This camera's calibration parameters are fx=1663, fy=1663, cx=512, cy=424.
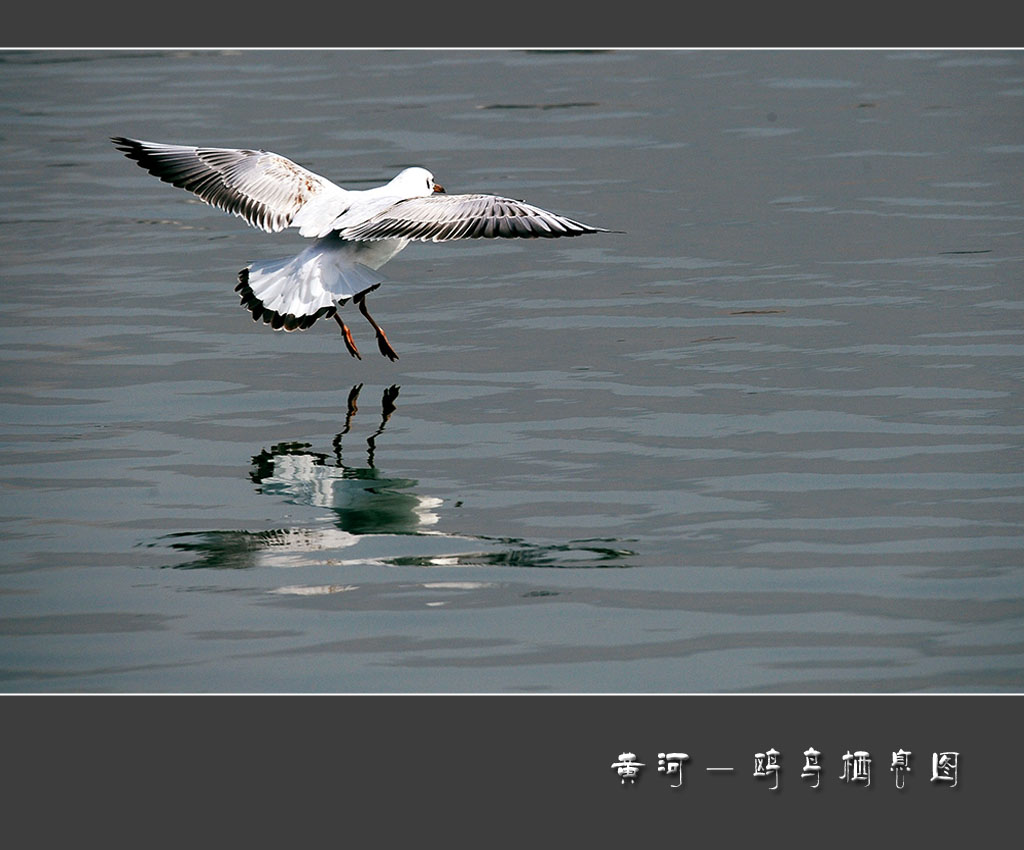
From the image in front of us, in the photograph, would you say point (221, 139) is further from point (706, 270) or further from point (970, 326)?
point (970, 326)

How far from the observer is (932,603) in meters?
6.66

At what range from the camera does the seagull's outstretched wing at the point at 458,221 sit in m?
8.96

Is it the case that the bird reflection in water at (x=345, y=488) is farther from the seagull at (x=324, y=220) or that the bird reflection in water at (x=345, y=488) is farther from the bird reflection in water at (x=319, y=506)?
the seagull at (x=324, y=220)

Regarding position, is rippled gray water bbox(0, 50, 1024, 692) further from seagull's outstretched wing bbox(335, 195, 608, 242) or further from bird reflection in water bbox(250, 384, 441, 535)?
seagull's outstretched wing bbox(335, 195, 608, 242)

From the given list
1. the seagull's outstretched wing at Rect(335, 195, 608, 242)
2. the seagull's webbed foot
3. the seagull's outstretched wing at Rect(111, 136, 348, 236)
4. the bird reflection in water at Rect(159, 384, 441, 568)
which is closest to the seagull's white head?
the seagull's outstretched wing at Rect(111, 136, 348, 236)

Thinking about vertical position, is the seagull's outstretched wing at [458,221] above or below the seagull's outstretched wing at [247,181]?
below

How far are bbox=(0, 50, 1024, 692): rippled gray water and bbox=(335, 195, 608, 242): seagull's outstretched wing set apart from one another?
0.92 m

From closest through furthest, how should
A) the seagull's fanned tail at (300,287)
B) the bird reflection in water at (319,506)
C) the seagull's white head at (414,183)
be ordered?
the bird reflection in water at (319,506) → the seagull's fanned tail at (300,287) → the seagull's white head at (414,183)

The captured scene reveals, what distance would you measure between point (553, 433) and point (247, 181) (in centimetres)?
313

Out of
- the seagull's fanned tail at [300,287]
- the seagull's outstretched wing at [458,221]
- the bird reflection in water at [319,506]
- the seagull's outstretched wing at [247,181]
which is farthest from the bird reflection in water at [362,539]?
the seagull's outstretched wing at [247,181]

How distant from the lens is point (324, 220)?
1002 cm

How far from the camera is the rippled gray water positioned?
645 centimetres

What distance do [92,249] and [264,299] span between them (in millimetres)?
4351

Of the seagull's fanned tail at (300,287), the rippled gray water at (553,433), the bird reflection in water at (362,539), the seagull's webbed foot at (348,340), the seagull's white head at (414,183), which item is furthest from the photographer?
the seagull's white head at (414,183)
